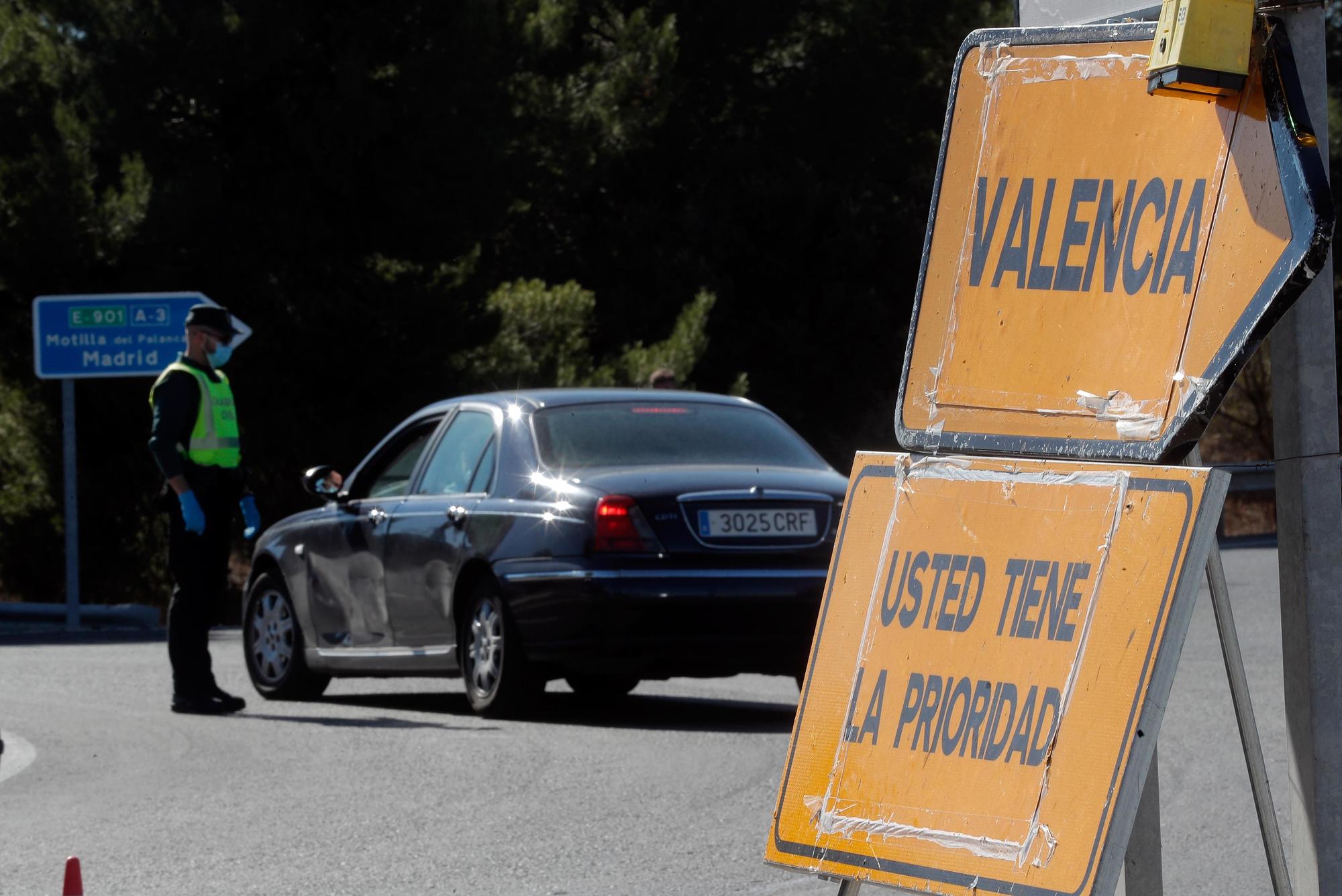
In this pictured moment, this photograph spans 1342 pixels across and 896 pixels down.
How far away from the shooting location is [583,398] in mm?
10039

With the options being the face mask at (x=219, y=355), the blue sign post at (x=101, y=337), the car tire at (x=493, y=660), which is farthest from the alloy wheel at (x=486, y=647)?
the blue sign post at (x=101, y=337)

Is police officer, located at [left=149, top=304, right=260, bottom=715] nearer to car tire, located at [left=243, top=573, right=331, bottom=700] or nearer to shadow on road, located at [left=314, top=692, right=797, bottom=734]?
car tire, located at [left=243, top=573, right=331, bottom=700]

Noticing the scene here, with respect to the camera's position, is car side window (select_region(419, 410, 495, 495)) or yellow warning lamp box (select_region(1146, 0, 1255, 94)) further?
car side window (select_region(419, 410, 495, 495))

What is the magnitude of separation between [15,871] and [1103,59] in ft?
13.2

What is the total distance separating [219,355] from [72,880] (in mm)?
6902

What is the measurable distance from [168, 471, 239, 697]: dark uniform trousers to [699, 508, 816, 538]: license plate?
2.47m

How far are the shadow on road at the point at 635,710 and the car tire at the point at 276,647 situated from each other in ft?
0.58

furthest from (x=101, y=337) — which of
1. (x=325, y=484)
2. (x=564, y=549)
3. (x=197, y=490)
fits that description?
(x=564, y=549)

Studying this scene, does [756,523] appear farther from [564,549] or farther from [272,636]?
[272,636]

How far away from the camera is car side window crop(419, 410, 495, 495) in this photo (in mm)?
9875

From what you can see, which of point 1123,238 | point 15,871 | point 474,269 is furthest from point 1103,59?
point 474,269

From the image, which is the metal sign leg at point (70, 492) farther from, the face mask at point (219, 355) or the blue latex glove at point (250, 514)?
the blue latex glove at point (250, 514)

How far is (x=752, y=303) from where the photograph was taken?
34719mm

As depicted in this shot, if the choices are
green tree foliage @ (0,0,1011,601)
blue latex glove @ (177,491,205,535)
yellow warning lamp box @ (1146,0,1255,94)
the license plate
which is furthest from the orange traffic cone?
Result: green tree foliage @ (0,0,1011,601)
